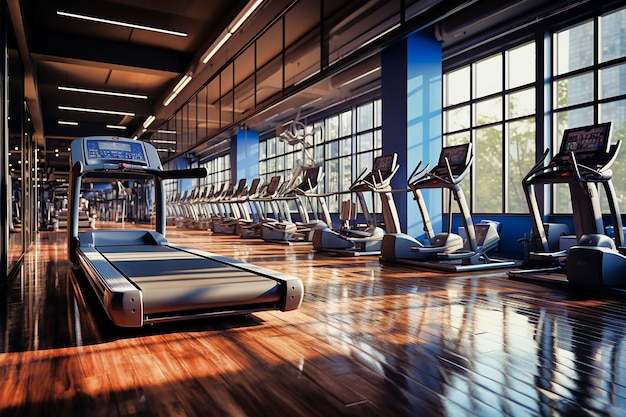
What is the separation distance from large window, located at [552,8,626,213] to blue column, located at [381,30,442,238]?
76.0 inches

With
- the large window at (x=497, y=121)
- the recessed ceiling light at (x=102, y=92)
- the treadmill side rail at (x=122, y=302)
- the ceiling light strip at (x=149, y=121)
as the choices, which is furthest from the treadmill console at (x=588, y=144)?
the ceiling light strip at (x=149, y=121)

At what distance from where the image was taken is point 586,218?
4.14m

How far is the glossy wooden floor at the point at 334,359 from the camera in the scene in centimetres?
155

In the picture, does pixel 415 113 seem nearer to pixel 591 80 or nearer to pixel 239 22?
pixel 591 80

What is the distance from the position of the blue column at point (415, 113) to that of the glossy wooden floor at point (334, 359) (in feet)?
13.1

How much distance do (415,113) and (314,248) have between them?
2.67m

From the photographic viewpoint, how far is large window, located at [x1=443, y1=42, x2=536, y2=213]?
26.7 ft

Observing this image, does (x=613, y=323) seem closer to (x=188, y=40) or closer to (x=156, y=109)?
(x=188, y=40)

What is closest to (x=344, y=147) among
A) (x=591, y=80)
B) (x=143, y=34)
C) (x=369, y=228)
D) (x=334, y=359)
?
(x=143, y=34)

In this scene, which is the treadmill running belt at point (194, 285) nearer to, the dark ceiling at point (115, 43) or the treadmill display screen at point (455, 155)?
the treadmill display screen at point (455, 155)

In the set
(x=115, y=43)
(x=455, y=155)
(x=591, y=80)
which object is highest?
(x=115, y=43)

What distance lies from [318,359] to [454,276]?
2.93 metres

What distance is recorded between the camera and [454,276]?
462 centimetres

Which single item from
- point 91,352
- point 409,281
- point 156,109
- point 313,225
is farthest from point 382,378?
point 156,109
